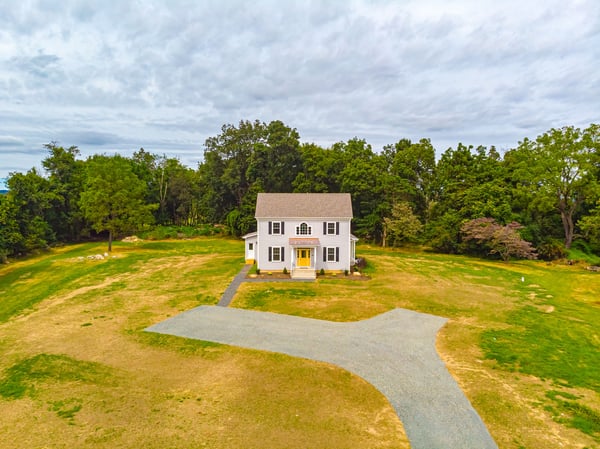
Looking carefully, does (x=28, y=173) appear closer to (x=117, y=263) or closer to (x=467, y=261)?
(x=117, y=263)

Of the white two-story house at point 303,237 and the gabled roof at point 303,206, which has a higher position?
the gabled roof at point 303,206

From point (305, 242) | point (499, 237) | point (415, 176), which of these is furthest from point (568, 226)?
point (305, 242)

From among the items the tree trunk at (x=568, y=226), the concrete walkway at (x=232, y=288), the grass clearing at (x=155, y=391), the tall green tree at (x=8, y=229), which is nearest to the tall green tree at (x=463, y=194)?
the tree trunk at (x=568, y=226)

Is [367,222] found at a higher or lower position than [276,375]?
higher

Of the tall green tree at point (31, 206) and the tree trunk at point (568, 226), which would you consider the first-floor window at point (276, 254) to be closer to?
the tall green tree at point (31, 206)

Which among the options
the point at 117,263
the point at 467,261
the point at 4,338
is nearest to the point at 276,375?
the point at 4,338
